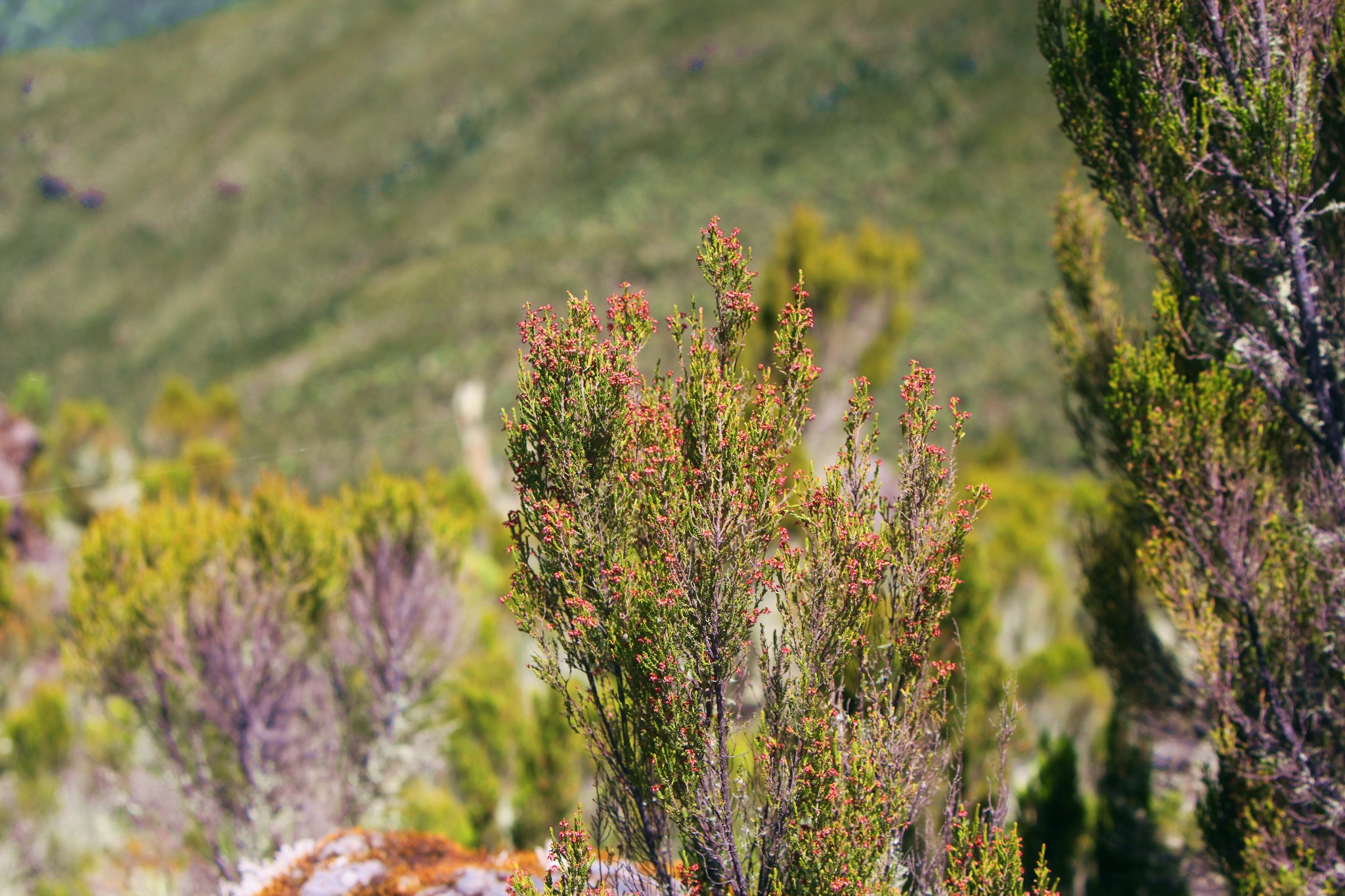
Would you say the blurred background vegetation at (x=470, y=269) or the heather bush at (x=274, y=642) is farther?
the blurred background vegetation at (x=470, y=269)

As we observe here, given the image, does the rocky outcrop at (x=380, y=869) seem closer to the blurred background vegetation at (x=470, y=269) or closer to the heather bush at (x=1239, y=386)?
the blurred background vegetation at (x=470, y=269)

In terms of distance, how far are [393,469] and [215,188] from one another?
59.1 meters

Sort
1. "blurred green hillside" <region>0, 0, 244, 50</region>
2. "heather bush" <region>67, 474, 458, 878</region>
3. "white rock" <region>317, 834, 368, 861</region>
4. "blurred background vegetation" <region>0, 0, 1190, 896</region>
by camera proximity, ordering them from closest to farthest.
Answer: "white rock" <region>317, 834, 368, 861</region> → "heather bush" <region>67, 474, 458, 878</region> → "blurred background vegetation" <region>0, 0, 1190, 896</region> → "blurred green hillside" <region>0, 0, 244, 50</region>

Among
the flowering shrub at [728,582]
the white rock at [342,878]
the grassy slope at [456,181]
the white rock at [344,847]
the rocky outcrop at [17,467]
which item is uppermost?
the grassy slope at [456,181]

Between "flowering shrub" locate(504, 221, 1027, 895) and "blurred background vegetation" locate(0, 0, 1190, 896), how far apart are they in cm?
67

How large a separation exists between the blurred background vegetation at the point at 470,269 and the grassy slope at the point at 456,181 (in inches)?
11.8

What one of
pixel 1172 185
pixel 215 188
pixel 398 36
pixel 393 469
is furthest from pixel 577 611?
pixel 398 36

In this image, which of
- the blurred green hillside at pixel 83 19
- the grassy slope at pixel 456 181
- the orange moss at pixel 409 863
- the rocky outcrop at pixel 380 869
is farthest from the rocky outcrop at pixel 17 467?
the grassy slope at pixel 456 181

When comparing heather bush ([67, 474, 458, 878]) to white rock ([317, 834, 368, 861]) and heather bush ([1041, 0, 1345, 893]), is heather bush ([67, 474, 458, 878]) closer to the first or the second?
white rock ([317, 834, 368, 861])

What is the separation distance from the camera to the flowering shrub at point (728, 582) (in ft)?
15.0

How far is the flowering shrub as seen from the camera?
4566 millimetres

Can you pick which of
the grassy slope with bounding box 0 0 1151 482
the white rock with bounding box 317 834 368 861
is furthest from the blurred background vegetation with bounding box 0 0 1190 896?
the white rock with bounding box 317 834 368 861

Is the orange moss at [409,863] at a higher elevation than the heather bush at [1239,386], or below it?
below

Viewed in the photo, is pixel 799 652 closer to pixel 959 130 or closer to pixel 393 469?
pixel 393 469
